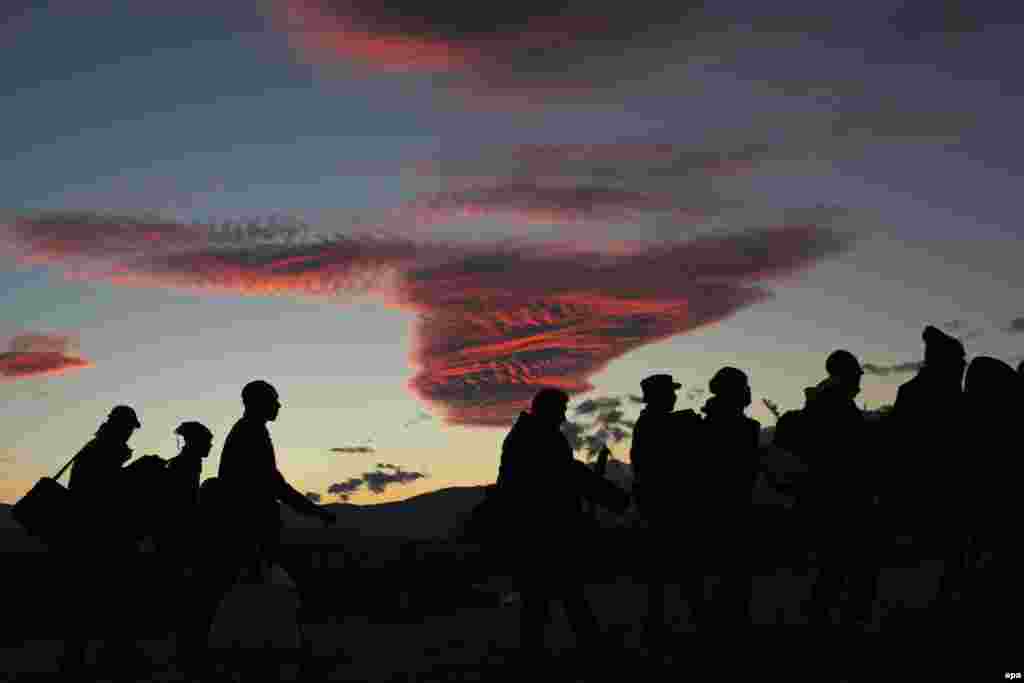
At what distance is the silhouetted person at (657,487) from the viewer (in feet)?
32.8

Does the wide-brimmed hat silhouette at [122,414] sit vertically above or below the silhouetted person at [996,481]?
above

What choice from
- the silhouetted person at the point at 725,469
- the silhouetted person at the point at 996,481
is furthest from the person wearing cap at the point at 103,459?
the silhouetted person at the point at 996,481

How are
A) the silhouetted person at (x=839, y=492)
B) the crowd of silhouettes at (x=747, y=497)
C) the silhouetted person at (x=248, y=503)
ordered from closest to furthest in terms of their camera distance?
the silhouetted person at (x=248, y=503) → the crowd of silhouettes at (x=747, y=497) → the silhouetted person at (x=839, y=492)

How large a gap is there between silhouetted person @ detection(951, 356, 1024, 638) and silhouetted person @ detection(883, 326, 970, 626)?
0.39 feet

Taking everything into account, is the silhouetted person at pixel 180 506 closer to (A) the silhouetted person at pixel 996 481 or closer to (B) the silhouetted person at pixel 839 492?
(B) the silhouetted person at pixel 839 492

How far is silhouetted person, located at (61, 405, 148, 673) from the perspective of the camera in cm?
1007

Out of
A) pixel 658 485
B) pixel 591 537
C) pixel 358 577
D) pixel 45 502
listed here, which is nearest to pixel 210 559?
pixel 45 502

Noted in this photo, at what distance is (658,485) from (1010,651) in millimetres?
3048

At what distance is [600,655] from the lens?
344 inches

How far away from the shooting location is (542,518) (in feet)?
28.7

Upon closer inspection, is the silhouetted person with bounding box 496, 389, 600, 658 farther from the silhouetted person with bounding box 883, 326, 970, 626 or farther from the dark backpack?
the dark backpack

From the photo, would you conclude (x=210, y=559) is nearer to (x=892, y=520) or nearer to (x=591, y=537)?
(x=591, y=537)

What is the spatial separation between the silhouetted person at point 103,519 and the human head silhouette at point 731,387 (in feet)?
17.0

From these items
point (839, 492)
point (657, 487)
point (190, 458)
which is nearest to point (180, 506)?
point (190, 458)
